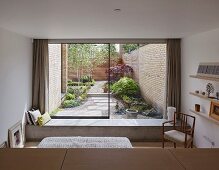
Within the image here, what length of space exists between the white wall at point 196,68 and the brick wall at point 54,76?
3111 mm

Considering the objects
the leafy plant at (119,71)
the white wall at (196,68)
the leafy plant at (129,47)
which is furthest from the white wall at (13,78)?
the white wall at (196,68)

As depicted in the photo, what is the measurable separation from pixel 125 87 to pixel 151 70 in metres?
0.79

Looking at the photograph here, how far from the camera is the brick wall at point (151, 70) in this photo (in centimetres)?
617

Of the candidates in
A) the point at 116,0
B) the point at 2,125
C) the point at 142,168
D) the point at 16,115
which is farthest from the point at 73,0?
the point at 16,115

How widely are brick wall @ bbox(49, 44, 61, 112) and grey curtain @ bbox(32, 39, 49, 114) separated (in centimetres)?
27

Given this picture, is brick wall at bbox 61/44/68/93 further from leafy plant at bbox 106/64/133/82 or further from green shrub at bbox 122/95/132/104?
green shrub at bbox 122/95/132/104

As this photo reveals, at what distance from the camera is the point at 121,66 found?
20.8ft

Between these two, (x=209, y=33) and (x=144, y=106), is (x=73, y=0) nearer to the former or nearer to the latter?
(x=209, y=33)

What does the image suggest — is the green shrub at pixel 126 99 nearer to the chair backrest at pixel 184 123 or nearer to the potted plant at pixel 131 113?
the potted plant at pixel 131 113

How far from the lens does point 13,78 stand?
188 inches

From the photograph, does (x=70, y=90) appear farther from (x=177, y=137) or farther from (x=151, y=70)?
(x=177, y=137)

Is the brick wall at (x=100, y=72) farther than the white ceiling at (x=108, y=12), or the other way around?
the brick wall at (x=100, y=72)

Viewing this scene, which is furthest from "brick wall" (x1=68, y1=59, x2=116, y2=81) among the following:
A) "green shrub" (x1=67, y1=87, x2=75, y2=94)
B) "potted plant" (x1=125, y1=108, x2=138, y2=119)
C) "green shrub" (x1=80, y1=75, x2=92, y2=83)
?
"potted plant" (x1=125, y1=108, x2=138, y2=119)

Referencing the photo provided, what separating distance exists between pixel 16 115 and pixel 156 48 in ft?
11.9
